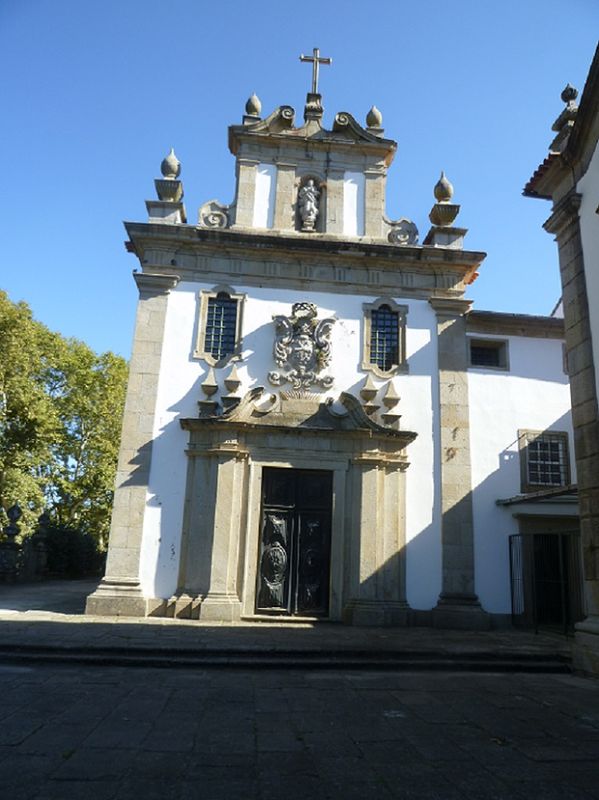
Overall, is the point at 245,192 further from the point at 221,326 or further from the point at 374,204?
the point at 221,326

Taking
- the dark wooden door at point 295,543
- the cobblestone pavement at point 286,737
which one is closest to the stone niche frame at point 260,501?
the dark wooden door at point 295,543

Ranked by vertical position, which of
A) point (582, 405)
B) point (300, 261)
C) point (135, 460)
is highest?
point (300, 261)

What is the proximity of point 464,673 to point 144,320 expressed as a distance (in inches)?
350

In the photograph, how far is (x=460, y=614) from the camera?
36.9ft

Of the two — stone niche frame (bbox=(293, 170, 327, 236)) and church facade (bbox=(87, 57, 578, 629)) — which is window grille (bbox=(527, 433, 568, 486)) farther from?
stone niche frame (bbox=(293, 170, 327, 236))

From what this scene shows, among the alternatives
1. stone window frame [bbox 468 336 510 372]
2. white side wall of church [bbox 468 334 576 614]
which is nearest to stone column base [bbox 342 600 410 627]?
white side wall of church [bbox 468 334 576 614]

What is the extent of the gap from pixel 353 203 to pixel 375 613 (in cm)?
892

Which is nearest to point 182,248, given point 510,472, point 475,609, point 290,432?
point 290,432

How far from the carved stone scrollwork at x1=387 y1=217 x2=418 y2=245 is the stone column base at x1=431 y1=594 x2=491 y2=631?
25.2 ft

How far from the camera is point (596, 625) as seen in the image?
7223 millimetres

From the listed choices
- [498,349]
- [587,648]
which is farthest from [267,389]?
[587,648]

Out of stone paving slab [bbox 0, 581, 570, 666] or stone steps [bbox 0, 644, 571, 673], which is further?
stone paving slab [bbox 0, 581, 570, 666]

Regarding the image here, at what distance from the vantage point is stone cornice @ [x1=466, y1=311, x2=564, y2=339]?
13016 millimetres

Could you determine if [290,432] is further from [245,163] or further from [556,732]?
[556,732]
